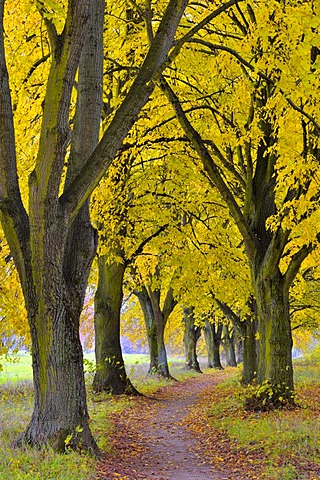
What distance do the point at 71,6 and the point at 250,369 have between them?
1400 cm

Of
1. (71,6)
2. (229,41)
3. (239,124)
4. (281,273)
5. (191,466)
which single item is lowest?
(191,466)

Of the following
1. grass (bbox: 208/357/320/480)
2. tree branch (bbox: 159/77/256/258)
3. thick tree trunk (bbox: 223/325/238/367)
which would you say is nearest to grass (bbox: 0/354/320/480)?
grass (bbox: 208/357/320/480)

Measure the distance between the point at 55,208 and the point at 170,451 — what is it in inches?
177

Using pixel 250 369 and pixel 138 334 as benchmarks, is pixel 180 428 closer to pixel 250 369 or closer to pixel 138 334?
pixel 250 369

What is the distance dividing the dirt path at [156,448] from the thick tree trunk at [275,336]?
6.74 feet

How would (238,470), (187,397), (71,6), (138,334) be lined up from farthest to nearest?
1. (138,334)
2. (187,397)
3. (238,470)
4. (71,6)

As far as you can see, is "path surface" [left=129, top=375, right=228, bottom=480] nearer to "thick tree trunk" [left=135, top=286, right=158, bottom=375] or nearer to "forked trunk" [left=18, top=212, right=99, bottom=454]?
"forked trunk" [left=18, top=212, right=99, bottom=454]

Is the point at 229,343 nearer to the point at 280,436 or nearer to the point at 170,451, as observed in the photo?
the point at 170,451

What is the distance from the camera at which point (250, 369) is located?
694 inches

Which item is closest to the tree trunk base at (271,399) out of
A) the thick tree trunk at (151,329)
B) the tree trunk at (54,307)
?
the tree trunk at (54,307)

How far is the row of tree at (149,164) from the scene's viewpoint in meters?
6.53

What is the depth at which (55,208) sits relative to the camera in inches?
254

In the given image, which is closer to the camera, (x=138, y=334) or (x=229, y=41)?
(x=229, y=41)

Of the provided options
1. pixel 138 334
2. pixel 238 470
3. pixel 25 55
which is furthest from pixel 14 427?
pixel 138 334
